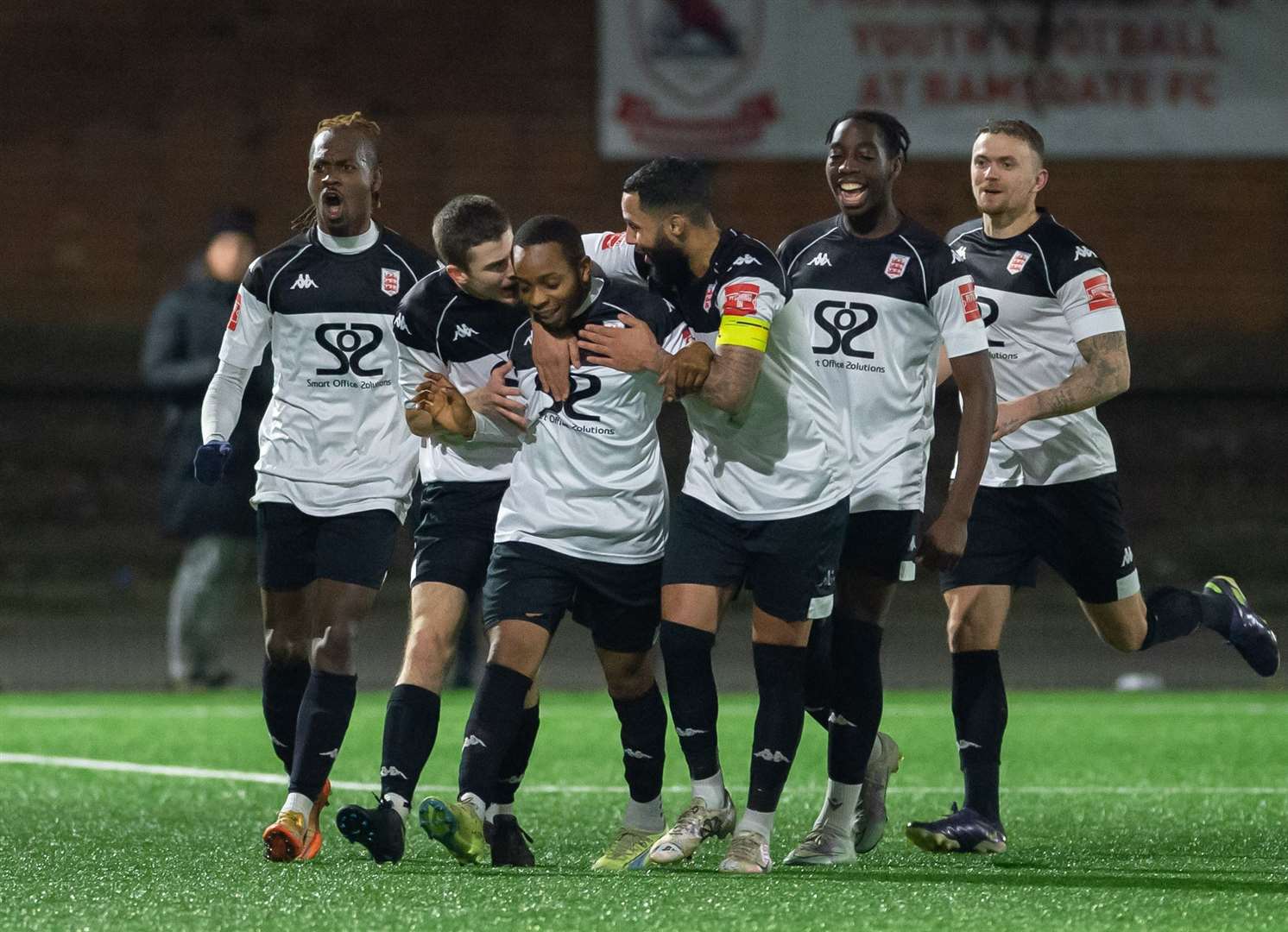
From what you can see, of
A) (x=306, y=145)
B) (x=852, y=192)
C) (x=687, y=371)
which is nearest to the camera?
(x=687, y=371)

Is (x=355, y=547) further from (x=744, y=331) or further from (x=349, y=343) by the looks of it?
(x=744, y=331)

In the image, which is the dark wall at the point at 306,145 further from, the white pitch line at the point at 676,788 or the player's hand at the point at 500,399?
the player's hand at the point at 500,399

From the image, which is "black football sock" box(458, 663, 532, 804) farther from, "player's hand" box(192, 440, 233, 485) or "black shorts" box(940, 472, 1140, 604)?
"black shorts" box(940, 472, 1140, 604)

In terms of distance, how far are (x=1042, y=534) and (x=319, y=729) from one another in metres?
2.01

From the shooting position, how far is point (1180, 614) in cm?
639

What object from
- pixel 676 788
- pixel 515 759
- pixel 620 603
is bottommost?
pixel 676 788

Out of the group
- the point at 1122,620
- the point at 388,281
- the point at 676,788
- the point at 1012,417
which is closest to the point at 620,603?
the point at 388,281

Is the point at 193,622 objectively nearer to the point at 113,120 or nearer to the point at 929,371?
the point at 929,371

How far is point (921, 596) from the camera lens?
46.6ft

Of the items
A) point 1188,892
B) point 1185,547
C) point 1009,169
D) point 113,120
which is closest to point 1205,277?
point 1185,547

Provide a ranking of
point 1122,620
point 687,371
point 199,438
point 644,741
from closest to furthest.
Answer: point 687,371 → point 644,741 → point 1122,620 → point 199,438

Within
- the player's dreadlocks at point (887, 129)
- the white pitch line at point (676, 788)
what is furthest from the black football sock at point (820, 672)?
the white pitch line at point (676, 788)

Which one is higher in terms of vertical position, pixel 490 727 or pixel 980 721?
pixel 490 727

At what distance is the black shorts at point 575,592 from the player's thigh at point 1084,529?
4.16ft
